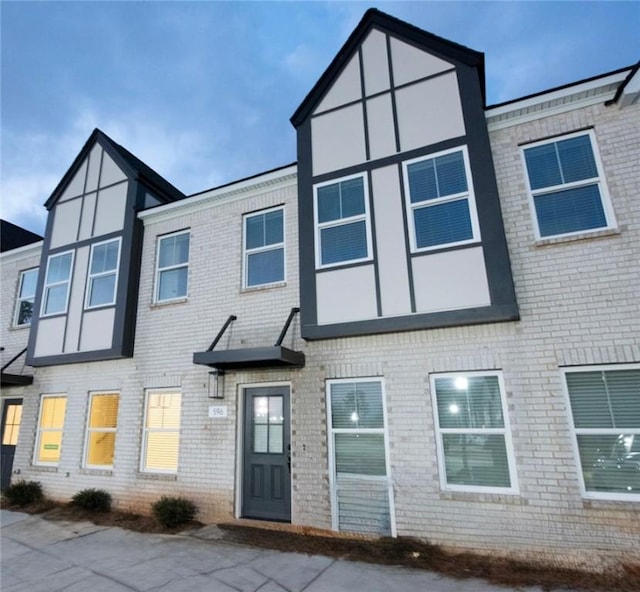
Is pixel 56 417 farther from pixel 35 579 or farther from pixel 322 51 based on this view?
pixel 322 51

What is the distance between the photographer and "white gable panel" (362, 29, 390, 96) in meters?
6.96

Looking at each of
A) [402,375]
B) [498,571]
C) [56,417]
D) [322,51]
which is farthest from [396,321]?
[322,51]

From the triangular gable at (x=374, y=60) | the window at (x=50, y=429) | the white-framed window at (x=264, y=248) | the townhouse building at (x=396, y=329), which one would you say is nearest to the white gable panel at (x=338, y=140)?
the townhouse building at (x=396, y=329)

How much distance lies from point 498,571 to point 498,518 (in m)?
0.64

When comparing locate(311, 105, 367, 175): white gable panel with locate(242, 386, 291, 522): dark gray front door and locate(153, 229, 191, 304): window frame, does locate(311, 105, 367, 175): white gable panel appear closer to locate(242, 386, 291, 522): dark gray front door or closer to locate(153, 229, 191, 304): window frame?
locate(153, 229, 191, 304): window frame

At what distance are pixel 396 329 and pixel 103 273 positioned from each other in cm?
720

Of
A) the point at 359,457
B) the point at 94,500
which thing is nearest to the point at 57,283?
the point at 94,500

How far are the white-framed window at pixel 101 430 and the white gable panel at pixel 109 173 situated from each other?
209 inches

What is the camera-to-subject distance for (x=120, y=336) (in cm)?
822

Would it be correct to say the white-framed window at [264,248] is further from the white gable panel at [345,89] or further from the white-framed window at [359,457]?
the white-framed window at [359,457]

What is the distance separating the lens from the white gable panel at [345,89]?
23.5 ft

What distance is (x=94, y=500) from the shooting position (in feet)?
24.9

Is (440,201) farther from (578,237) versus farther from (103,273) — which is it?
(103,273)

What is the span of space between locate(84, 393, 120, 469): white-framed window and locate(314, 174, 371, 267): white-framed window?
5.77m
